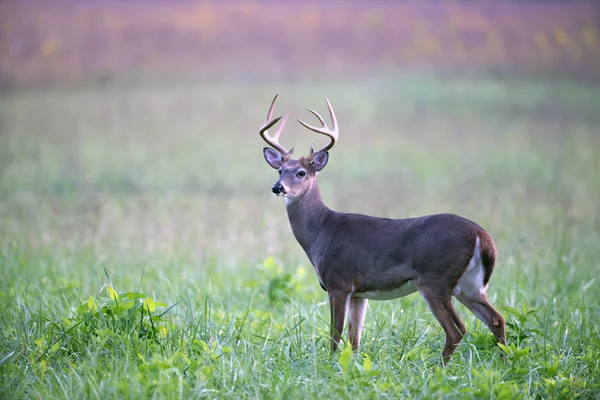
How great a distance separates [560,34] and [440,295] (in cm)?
1693

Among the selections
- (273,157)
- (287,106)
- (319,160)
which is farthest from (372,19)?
(319,160)

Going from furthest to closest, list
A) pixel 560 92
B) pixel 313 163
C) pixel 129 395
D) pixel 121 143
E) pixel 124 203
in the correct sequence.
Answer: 1. pixel 560 92
2. pixel 121 143
3. pixel 124 203
4. pixel 313 163
5. pixel 129 395

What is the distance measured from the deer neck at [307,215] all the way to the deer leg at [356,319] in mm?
621

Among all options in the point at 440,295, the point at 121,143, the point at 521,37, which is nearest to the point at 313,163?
the point at 440,295

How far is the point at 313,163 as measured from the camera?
6609mm

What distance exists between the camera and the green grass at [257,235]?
531 cm

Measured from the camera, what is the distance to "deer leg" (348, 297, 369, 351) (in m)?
6.05

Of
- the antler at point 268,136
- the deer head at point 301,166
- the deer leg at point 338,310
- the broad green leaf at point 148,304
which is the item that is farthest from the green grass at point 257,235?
the antler at point 268,136

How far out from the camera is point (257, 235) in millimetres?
11297

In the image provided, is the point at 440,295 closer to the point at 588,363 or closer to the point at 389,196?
the point at 588,363

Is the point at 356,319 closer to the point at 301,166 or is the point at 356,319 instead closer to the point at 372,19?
the point at 301,166

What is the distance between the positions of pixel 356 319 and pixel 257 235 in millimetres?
5264

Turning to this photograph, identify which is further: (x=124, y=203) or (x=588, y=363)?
(x=124, y=203)

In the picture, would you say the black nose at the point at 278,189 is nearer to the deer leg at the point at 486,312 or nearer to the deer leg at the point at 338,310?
the deer leg at the point at 338,310
